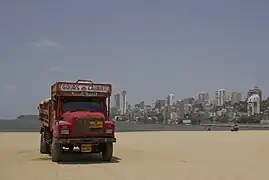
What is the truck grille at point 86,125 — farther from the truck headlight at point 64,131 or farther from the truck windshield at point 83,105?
the truck windshield at point 83,105

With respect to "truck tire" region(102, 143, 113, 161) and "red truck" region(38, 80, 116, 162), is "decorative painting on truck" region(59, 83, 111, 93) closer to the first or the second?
"red truck" region(38, 80, 116, 162)

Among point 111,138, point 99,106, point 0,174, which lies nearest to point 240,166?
point 111,138

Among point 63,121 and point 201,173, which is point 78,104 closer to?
point 63,121

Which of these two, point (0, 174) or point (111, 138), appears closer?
point (0, 174)

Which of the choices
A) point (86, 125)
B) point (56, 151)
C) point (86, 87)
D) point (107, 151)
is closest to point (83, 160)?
point (107, 151)

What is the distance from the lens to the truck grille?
1655cm

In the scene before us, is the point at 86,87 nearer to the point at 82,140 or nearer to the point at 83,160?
the point at 82,140

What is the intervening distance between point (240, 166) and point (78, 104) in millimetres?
6631

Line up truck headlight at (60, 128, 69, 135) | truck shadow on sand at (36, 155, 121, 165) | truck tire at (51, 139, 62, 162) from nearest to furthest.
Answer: truck headlight at (60, 128, 69, 135)
truck tire at (51, 139, 62, 162)
truck shadow on sand at (36, 155, 121, 165)

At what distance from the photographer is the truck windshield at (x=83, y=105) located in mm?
17666

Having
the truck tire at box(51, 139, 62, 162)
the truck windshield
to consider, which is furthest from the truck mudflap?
the truck windshield

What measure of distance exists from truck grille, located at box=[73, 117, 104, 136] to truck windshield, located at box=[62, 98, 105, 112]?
3.51 feet

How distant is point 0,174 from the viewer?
13.5m

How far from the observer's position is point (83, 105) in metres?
17.8
